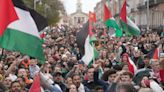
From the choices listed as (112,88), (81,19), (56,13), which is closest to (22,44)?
(112,88)

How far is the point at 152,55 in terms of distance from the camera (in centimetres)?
1498

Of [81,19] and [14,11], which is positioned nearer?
[14,11]

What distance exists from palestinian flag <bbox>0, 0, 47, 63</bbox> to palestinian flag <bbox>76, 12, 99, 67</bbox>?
4.64 meters

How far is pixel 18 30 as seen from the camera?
8.34m

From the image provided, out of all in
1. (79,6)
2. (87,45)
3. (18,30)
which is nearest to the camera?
(18,30)

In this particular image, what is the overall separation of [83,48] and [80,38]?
50 centimetres

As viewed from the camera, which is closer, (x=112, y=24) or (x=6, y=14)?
(x=6, y=14)

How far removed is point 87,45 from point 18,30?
5106mm

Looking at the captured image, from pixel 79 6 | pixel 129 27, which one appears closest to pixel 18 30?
pixel 129 27

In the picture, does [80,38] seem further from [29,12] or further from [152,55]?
[29,12]

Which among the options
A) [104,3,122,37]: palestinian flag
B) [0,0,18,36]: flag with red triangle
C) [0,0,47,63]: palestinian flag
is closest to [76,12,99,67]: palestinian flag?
[0,0,47,63]: palestinian flag

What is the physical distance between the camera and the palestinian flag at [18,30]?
8.13 meters

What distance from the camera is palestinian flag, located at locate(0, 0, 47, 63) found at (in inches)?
320

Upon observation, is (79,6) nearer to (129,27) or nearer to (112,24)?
(112,24)
